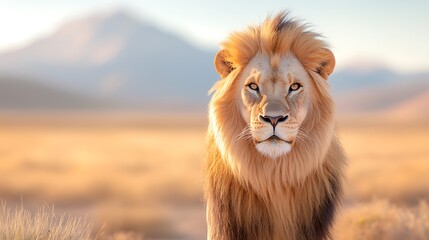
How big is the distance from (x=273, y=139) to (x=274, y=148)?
0.06 meters

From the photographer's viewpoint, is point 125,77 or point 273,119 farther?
point 125,77

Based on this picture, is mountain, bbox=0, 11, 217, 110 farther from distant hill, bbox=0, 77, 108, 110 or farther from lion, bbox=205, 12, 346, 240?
lion, bbox=205, 12, 346, 240

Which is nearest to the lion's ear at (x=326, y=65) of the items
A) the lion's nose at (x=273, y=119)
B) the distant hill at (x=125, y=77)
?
the lion's nose at (x=273, y=119)

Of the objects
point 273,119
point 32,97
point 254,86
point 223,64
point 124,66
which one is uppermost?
point 124,66

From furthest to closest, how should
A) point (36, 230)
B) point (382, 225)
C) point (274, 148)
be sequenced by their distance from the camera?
point (382, 225)
point (36, 230)
point (274, 148)

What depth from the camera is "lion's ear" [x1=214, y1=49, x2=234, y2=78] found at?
482 cm

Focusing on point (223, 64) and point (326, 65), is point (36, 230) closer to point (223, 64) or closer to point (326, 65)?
point (223, 64)

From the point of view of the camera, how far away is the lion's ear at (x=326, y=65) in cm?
473

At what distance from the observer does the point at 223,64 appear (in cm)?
485

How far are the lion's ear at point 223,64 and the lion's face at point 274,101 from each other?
202mm

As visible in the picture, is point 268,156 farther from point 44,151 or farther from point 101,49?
point 101,49

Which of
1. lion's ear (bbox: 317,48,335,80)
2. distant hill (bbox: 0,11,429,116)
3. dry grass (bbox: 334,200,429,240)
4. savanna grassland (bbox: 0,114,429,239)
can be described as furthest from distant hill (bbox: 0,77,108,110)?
lion's ear (bbox: 317,48,335,80)

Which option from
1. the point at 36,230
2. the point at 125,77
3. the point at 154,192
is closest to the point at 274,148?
the point at 36,230

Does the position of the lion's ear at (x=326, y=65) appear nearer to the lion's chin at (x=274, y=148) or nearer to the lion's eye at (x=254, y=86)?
the lion's eye at (x=254, y=86)
